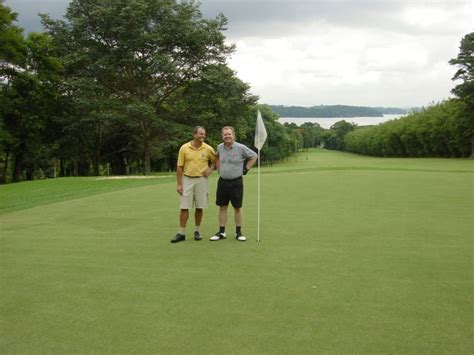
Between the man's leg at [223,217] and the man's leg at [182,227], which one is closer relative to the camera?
the man's leg at [182,227]

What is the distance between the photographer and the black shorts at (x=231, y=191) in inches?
290

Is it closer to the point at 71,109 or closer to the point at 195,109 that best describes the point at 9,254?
the point at 195,109

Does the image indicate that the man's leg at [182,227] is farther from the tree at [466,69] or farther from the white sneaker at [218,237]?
the tree at [466,69]

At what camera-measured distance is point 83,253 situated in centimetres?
639

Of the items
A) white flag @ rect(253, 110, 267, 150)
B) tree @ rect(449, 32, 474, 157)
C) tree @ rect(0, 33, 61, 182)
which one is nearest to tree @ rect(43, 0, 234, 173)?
tree @ rect(0, 33, 61, 182)

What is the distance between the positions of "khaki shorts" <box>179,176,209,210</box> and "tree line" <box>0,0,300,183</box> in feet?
72.2

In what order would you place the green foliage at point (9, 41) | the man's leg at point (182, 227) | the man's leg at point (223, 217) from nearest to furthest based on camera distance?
1. the man's leg at point (182, 227)
2. the man's leg at point (223, 217)
3. the green foliage at point (9, 41)

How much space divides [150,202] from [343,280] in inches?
294

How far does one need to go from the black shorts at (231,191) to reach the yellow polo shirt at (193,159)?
422mm

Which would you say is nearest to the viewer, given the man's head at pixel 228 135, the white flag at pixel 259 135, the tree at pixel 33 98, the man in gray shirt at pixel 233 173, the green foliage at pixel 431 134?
the man's head at pixel 228 135

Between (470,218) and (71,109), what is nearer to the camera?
(470,218)

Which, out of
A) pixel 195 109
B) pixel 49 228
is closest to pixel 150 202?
pixel 49 228

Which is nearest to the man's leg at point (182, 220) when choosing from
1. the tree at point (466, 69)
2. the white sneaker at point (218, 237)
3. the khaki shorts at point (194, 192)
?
the khaki shorts at point (194, 192)

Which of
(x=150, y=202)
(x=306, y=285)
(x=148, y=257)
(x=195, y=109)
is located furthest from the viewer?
(x=195, y=109)
